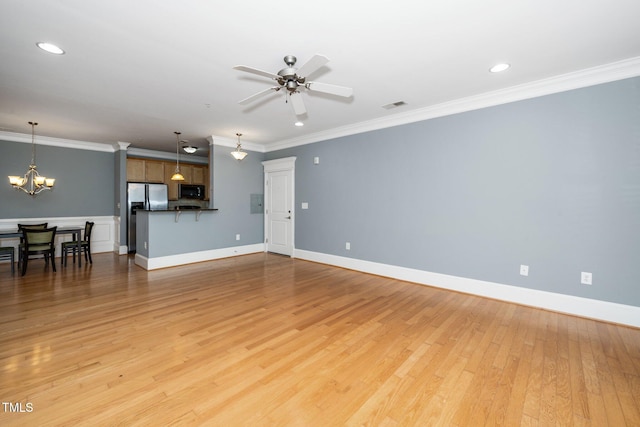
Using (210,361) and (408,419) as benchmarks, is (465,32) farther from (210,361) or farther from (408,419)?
(210,361)

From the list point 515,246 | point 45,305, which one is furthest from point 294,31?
point 45,305

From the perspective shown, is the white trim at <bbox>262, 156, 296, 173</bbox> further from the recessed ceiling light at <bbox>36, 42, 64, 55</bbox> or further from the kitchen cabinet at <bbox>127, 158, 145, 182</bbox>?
the recessed ceiling light at <bbox>36, 42, 64, 55</bbox>

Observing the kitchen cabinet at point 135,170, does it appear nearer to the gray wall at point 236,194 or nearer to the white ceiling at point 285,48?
the gray wall at point 236,194

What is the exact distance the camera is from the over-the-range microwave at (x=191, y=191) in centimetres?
759

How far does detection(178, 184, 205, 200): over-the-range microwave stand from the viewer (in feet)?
24.9

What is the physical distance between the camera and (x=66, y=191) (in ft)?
20.5

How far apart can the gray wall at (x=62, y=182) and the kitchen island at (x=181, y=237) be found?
230 centimetres

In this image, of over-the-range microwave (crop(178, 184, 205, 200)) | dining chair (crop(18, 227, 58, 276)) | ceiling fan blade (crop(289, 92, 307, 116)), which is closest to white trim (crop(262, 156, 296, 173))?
over-the-range microwave (crop(178, 184, 205, 200))

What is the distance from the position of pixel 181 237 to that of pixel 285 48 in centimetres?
436

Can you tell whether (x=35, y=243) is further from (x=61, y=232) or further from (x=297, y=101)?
(x=297, y=101)

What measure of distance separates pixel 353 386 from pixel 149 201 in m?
6.98

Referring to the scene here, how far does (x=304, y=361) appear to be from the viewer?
2180 millimetres

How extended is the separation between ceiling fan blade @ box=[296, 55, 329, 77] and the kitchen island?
414cm

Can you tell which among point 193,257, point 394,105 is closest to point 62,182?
point 193,257
